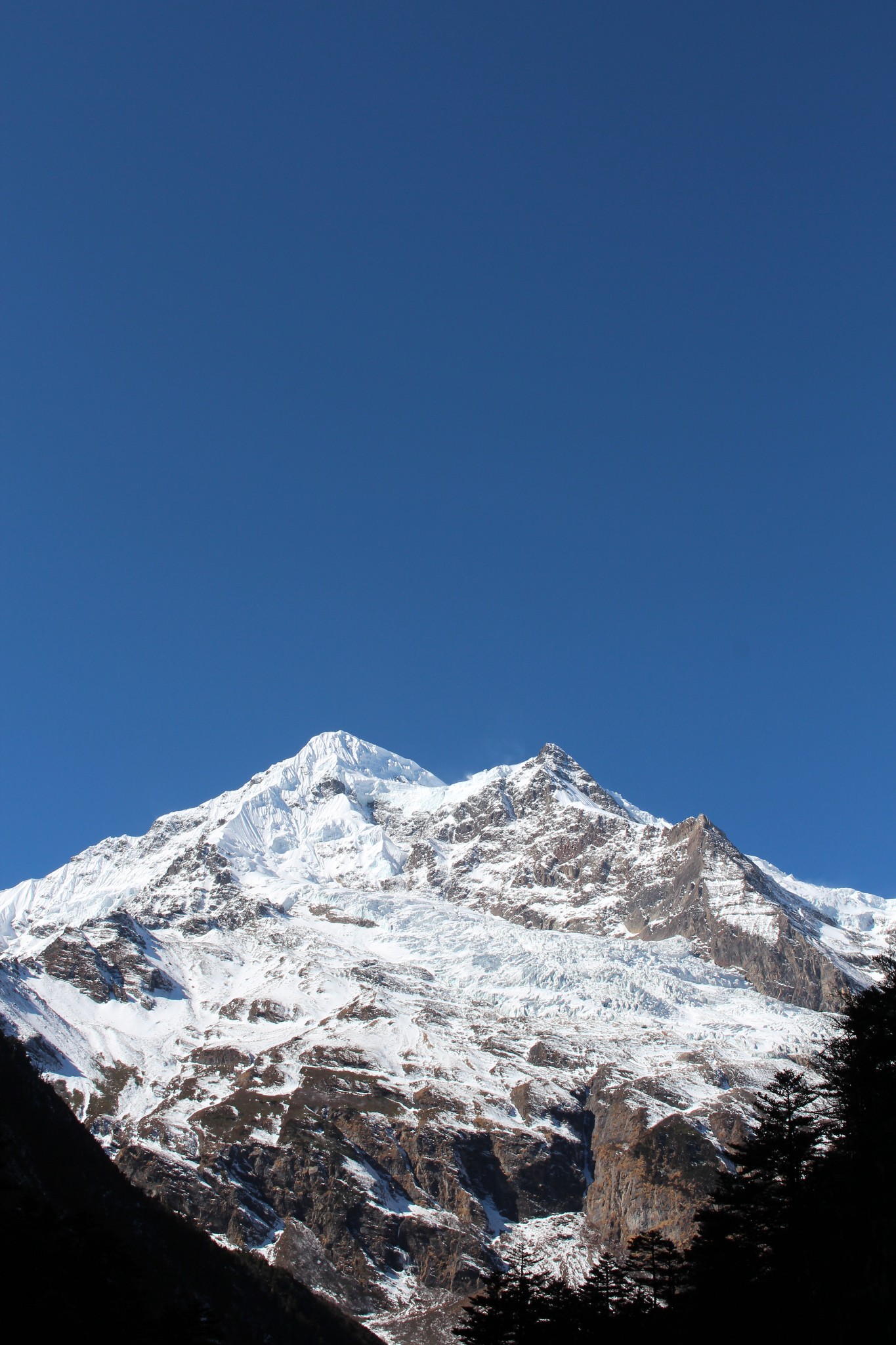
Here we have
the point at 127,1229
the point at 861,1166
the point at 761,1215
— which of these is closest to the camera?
the point at 861,1166

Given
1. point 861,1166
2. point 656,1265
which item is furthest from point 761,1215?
point 656,1265

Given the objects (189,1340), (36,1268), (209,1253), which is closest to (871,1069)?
(189,1340)

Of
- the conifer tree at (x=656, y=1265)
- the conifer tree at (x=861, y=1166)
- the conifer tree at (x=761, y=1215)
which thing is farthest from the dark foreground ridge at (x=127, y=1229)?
the conifer tree at (x=861, y=1166)

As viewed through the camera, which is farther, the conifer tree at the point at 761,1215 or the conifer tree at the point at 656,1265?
the conifer tree at the point at 656,1265

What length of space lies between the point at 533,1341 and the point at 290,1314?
487ft

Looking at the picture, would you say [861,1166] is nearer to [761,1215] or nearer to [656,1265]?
[761,1215]

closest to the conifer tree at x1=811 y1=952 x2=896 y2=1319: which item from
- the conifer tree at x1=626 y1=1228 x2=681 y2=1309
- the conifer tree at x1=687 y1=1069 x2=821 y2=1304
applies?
the conifer tree at x1=687 y1=1069 x2=821 y2=1304

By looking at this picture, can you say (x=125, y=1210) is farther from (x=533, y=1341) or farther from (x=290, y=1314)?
(x=533, y=1341)

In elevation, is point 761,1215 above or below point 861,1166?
below

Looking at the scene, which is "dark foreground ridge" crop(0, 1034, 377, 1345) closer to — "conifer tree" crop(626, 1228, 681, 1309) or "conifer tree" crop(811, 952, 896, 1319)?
"conifer tree" crop(626, 1228, 681, 1309)

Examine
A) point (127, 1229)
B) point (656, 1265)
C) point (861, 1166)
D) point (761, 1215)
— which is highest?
point (861, 1166)

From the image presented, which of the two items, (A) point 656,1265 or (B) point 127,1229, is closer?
(A) point 656,1265

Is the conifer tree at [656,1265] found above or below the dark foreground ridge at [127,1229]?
above

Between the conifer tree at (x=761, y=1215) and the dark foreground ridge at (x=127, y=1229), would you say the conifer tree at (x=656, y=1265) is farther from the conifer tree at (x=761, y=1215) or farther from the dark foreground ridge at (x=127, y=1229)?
the dark foreground ridge at (x=127, y=1229)
